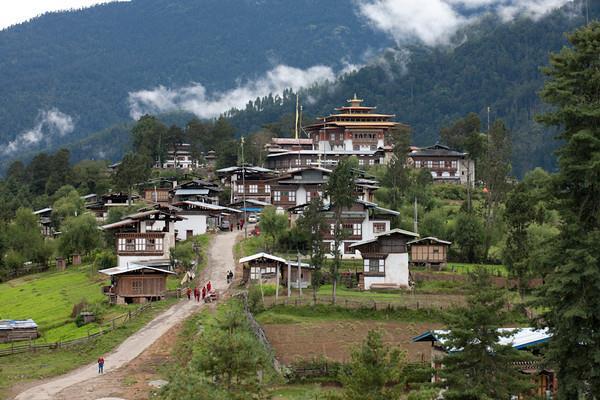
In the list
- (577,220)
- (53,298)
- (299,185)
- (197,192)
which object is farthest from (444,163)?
(577,220)

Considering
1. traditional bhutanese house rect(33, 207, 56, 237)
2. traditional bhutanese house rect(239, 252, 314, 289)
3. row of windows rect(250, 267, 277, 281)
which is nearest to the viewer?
traditional bhutanese house rect(239, 252, 314, 289)

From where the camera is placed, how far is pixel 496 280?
6631 centimetres

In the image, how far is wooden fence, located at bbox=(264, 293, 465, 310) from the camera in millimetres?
59281

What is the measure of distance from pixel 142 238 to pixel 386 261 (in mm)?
18327

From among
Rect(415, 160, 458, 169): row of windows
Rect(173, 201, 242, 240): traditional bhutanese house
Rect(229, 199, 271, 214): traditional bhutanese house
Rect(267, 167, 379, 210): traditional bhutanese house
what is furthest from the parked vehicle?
Rect(415, 160, 458, 169): row of windows

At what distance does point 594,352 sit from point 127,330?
33.0 m

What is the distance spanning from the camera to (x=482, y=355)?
33.1m

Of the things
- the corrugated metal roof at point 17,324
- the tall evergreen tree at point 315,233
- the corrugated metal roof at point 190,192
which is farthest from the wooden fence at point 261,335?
the corrugated metal roof at point 190,192

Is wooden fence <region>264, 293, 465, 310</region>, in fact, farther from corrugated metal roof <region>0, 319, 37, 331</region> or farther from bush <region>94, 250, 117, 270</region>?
bush <region>94, 250, 117, 270</region>

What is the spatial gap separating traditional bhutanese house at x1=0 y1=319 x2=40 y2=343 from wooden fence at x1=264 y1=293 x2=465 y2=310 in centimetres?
1366

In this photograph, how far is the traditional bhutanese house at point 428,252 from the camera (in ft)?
246

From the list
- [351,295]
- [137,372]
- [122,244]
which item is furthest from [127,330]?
[122,244]

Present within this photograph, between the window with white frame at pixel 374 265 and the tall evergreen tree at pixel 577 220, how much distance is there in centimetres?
3670

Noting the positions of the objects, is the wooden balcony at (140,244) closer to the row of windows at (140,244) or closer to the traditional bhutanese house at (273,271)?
the row of windows at (140,244)
